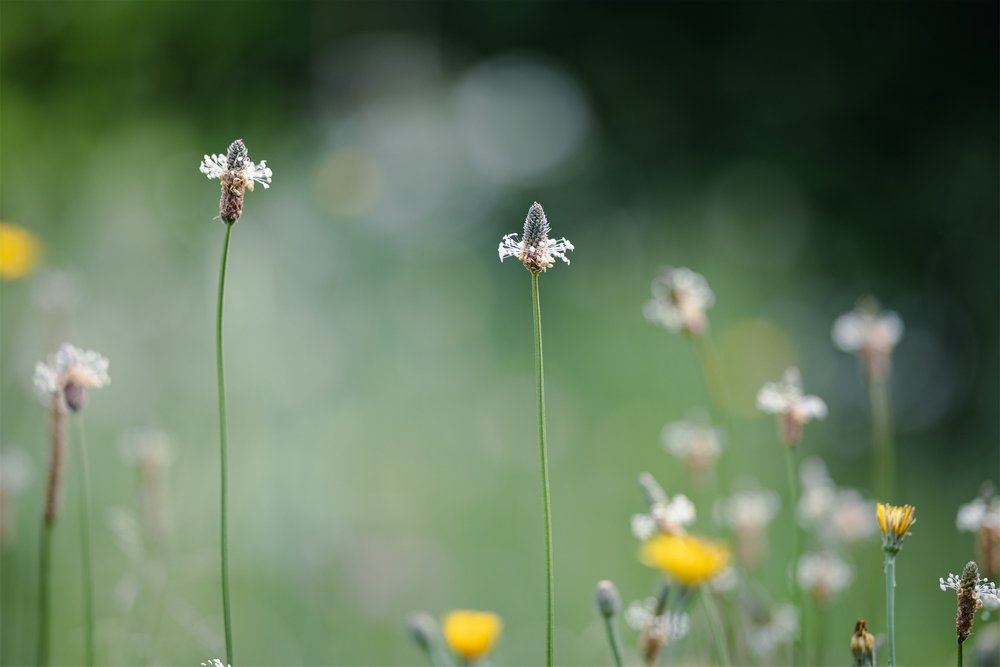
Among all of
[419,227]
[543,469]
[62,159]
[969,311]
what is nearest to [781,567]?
[969,311]

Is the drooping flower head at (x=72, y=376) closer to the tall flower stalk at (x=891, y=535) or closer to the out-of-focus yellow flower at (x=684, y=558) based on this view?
the out-of-focus yellow flower at (x=684, y=558)

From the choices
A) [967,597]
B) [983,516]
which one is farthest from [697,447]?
[967,597]

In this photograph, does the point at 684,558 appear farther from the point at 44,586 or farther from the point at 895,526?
the point at 44,586

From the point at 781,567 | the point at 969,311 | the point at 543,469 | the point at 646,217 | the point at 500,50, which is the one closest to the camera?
the point at 543,469

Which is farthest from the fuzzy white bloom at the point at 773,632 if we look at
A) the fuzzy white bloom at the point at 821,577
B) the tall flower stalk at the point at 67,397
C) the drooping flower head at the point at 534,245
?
the tall flower stalk at the point at 67,397

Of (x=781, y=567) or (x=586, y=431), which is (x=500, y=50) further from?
(x=781, y=567)

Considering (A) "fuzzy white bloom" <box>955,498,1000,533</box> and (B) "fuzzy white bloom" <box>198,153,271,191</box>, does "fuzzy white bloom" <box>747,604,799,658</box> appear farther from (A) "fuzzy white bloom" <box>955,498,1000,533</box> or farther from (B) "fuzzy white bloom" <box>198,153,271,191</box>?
(B) "fuzzy white bloom" <box>198,153,271,191</box>

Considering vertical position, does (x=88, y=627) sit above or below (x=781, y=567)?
below

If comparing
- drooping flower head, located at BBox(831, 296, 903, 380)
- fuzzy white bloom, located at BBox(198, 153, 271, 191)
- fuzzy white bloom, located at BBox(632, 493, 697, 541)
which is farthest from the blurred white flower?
fuzzy white bloom, located at BBox(198, 153, 271, 191)
